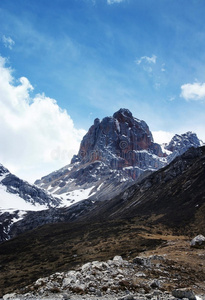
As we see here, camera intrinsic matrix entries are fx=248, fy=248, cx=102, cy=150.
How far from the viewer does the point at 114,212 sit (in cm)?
16688

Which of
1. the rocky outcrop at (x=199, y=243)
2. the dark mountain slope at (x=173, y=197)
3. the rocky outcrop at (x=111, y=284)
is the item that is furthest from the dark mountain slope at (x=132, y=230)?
the rocky outcrop at (x=199, y=243)

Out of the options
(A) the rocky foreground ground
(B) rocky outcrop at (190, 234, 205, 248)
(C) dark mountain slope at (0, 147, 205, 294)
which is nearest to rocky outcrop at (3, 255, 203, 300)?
(A) the rocky foreground ground

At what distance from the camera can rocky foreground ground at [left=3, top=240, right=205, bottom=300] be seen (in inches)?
885

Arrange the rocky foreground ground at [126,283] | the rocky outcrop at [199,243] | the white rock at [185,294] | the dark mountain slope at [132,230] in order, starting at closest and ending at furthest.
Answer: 1. the white rock at [185,294]
2. the rocky foreground ground at [126,283]
3. the rocky outcrop at [199,243]
4. the dark mountain slope at [132,230]

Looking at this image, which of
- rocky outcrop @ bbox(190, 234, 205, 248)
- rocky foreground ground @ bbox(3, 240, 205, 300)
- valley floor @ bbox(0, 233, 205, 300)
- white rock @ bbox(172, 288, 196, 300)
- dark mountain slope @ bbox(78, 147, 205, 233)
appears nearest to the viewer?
white rock @ bbox(172, 288, 196, 300)

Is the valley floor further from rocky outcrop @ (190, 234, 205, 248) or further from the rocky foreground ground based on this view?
rocky outcrop @ (190, 234, 205, 248)

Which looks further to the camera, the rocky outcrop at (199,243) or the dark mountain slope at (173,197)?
the dark mountain slope at (173,197)

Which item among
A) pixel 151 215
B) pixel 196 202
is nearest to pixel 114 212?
pixel 151 215

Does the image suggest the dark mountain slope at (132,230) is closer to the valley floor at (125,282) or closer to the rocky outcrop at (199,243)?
the valley floor at (125,282)

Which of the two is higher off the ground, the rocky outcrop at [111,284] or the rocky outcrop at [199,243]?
the rocky outcrop at [199,243]

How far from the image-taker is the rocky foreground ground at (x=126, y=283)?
73.8 ft

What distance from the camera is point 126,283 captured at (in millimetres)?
24688

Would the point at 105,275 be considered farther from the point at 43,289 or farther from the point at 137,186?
the point at 137,186

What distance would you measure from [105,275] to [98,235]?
73.4 metres
